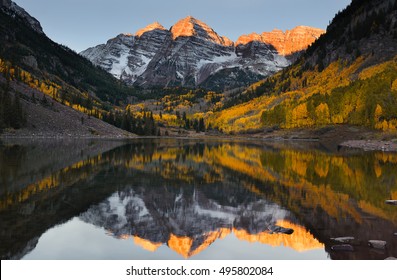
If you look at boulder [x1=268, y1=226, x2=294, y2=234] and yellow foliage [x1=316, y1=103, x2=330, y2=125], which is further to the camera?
yellow foliage [x1=316, y1=103, x2=330, y2=125]

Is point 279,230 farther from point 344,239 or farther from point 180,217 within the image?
point 180,217

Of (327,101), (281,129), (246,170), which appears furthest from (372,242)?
(281,129)

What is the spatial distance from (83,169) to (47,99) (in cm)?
15462

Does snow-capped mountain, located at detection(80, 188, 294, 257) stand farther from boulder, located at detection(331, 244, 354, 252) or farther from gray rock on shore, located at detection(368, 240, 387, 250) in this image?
gray rock on shore, located at detection(368, 240, 387, 250)

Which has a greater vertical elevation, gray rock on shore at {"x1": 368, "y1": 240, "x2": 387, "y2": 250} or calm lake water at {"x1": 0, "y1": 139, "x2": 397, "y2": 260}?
gray rock on shore at {"x1": 368, "y1": 240, "x2": 387, "y2": 250}

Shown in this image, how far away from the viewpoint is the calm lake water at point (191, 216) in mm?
16320

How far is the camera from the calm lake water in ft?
53.5

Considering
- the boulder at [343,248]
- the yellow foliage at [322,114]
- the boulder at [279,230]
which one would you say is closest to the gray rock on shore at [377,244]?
the boulder at [343,248]

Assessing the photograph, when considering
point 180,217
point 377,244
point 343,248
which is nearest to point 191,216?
point 180,217

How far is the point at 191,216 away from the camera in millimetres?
23141

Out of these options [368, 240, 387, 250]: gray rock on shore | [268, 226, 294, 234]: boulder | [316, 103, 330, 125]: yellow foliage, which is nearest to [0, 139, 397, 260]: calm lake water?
[268, 226, 294, 234]: boulder

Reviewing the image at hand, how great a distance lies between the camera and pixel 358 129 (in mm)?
131375

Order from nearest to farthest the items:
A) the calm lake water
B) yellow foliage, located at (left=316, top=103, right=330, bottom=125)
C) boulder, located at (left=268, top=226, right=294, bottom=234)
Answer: the calm lake water
boulder, located at (left=268, top=226, right=294, bottom=234)
yellow foliage, located at (left=316, top=103, right=330, bottom=125)

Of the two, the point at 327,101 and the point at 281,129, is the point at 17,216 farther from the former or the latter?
the point at 281,129
